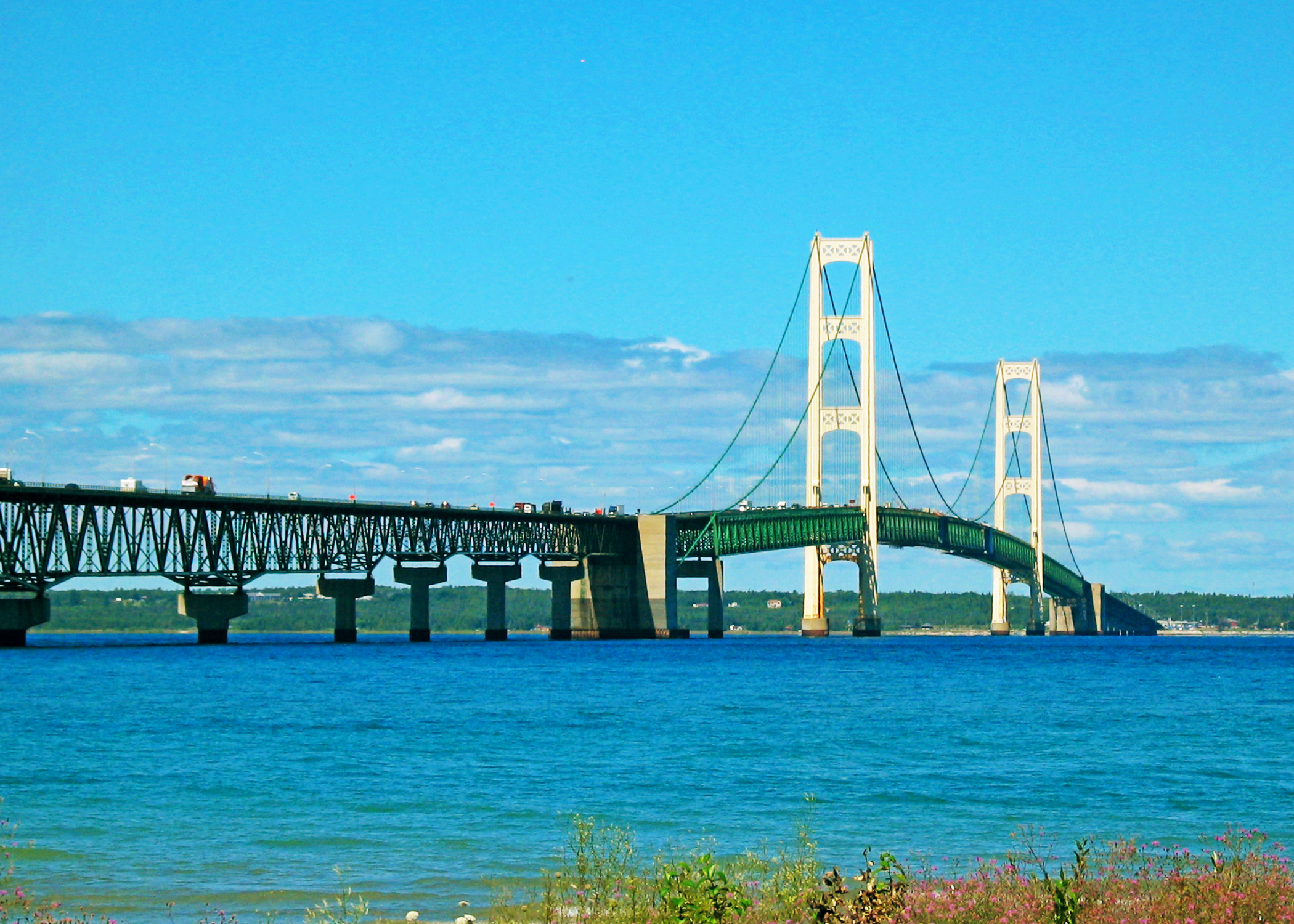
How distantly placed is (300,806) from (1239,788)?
17992 mm

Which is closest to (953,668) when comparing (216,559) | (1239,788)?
(216,559)

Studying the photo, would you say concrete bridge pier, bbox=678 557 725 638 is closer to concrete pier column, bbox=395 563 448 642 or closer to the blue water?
concrete pier column, bbox=395 563 448 642

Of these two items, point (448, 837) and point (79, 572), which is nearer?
point (448, 837)

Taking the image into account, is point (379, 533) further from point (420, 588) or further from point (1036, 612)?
point (1036, 612)

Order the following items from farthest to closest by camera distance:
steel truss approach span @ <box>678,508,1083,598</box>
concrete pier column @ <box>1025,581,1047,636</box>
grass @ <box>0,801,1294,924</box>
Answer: concrete pier column @ <box>1025,581,1047,636</box> < steel truss approach span @ <box>678,508,1083,598</box> < grass @ <box>0,801,1294,924</box>

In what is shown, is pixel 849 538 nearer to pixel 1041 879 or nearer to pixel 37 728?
pixel 37 728

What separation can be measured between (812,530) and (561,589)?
86.3 feet

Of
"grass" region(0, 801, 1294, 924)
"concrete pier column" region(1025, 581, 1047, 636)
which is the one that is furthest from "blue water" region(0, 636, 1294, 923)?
"concrete pier column" region(1025, 581, 1047, 636)

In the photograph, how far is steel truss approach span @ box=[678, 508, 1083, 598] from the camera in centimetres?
13200

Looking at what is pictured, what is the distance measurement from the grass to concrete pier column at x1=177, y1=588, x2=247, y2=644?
325 feet

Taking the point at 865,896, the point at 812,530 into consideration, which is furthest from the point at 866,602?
the point at 865,896

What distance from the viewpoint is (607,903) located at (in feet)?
50.9

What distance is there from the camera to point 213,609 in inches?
4624

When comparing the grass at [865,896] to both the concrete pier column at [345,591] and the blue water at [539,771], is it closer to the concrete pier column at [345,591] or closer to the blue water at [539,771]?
the blue water at [539,771]
